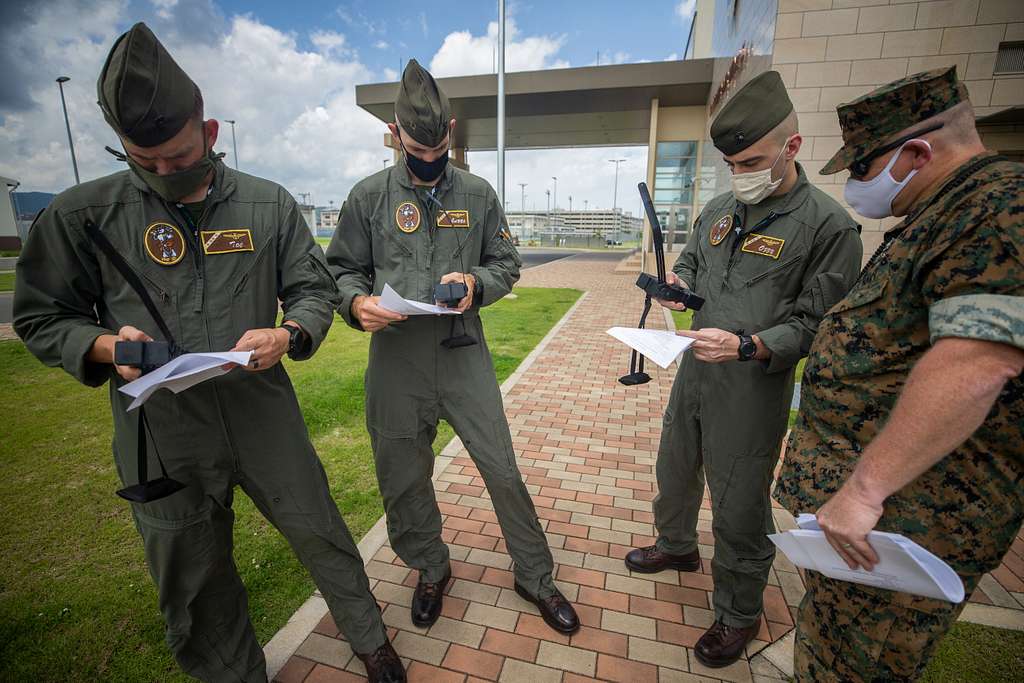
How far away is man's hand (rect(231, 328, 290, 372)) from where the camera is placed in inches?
59.3

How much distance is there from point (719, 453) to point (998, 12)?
7715 mm

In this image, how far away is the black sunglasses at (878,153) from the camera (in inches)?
48.1

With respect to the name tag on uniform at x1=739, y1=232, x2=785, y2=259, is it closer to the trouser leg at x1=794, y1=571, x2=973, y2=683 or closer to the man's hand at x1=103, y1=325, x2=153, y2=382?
the trouser leg at x1=794, y1=571, x2=973, y2=683

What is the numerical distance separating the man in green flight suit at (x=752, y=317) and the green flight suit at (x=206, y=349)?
1.58 metres

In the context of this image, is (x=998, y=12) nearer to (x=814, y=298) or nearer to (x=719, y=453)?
(x=814, y=298)

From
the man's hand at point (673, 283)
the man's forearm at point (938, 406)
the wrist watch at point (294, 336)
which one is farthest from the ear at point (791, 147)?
the wrist watch at point (294, 336)

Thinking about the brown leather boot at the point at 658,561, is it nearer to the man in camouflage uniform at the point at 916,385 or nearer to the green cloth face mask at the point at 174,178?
the man in camouflage uniform at the point at 916,385

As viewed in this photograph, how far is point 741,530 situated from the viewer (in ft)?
6.74

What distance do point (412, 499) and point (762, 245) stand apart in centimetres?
193

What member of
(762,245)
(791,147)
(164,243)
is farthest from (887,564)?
(164,243)

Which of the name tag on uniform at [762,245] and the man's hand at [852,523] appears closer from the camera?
the man's hand at [852,523]

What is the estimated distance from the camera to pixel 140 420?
153 centimetres

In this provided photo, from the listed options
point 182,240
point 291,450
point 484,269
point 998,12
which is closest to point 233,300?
point 182,240

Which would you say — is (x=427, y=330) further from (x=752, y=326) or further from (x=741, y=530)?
(x=741, y=530)
